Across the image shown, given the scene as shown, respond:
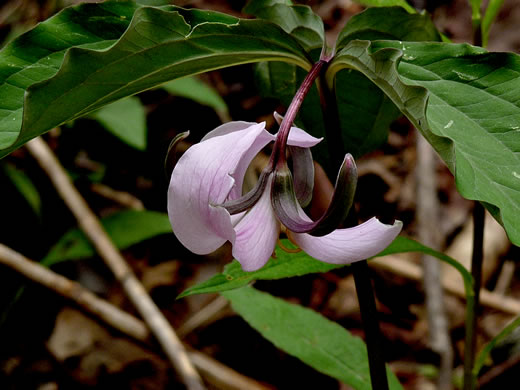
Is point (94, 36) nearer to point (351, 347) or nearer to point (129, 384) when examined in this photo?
point (351, 347)

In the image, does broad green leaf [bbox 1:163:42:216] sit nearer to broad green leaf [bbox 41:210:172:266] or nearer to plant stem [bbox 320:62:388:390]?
broad green leaf [bbox 41:210:172:266]

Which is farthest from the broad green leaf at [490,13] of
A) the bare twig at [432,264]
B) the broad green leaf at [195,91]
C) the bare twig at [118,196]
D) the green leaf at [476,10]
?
the bare twig at [118,196]

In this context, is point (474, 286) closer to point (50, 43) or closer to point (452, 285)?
point (50, 43)

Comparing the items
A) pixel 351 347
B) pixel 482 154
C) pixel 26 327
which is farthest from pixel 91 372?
pixel 482 154

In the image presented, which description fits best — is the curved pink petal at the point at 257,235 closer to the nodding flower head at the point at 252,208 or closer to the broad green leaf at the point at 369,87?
the nodding flower head at the point at 252,208

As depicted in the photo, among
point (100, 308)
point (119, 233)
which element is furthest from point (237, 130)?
point (119, 233)

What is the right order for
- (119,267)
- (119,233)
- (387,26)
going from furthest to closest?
1. (119,233)
2. (119,267)
3. (387,26)
